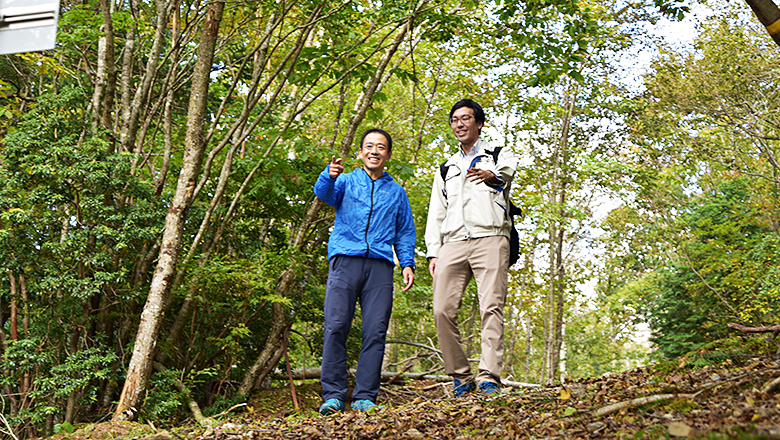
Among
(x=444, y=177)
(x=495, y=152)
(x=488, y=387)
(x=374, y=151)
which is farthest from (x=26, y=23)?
(x=488, y=387)

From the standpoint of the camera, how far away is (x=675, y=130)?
15.4 m

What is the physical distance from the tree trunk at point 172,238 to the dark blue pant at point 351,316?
1494 millimetres

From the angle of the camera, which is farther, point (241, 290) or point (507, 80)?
point (507, 80)

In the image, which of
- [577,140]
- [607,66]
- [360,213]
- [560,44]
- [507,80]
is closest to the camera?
[360,213]

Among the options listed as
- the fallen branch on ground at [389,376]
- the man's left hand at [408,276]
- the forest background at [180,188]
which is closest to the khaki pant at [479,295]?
the man's left hand at [408,276]

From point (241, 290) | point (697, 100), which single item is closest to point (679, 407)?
point (241, 290)

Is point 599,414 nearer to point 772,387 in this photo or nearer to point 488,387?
point 772,387

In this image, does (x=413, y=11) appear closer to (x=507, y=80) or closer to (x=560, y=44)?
(x=560, y=44)

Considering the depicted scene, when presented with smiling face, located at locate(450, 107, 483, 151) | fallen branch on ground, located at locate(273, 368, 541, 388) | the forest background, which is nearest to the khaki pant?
Answer: smiling face, located at locate(450, 107, 483, 151)

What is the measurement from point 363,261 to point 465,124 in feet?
4.40

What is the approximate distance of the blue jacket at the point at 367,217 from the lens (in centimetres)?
455

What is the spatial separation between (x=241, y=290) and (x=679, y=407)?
4.69 m

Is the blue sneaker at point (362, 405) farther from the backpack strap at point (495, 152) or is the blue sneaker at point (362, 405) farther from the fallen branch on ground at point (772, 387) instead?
the fallen branch on ground at point (772, 387)

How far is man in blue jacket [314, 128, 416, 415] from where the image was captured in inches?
Answer: 173
